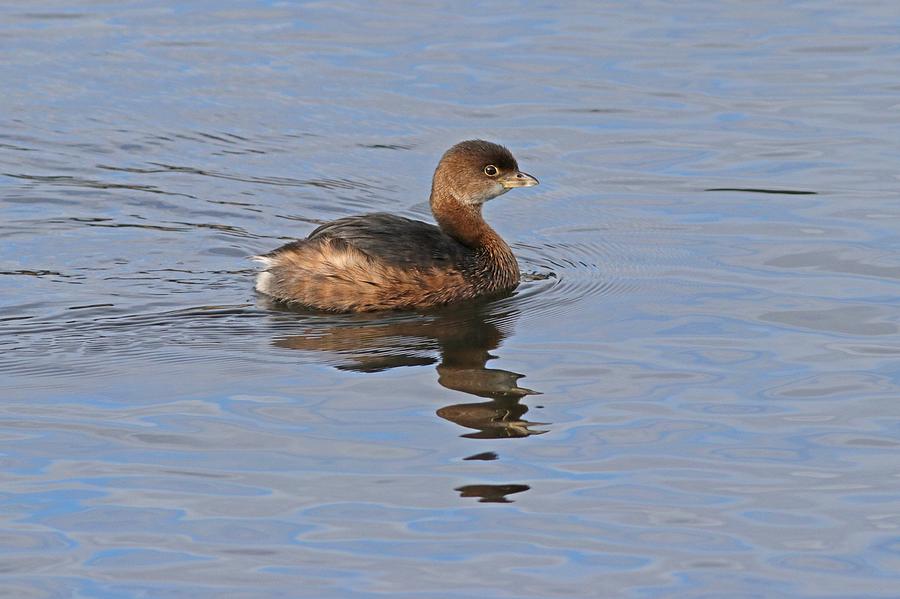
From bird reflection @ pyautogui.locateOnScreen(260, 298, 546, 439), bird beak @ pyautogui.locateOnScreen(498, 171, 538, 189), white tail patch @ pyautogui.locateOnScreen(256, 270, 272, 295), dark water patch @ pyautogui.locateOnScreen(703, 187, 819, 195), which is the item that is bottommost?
bird reflection @ pyautogui.locateOnScreen(260, 298, 546, 439)

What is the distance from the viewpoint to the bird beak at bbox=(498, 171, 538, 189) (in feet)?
36.3

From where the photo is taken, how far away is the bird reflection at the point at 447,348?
27.1ft

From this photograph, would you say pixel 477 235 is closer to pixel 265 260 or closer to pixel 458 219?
pixel 458 219

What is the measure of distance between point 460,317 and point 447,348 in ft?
2.36

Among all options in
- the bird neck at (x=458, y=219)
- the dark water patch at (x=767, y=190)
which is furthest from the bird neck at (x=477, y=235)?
the dark water patch at (x=767, y=190)

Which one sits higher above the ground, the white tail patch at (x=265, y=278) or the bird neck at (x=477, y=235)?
the bird neck at (x=477, y=235)

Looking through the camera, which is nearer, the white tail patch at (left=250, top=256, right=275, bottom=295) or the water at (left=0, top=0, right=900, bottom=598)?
the water at (left=0, top=0, right=900, bottom=598)

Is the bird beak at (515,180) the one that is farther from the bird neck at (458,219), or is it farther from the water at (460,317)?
the water at (460,317)

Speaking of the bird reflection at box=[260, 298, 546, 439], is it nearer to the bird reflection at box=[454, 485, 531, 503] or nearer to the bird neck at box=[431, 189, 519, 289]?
the bird neck at box=[431, 189, 519, 289]

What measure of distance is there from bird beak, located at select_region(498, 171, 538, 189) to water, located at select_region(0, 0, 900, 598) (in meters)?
0.62

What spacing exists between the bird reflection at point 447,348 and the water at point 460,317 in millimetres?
28

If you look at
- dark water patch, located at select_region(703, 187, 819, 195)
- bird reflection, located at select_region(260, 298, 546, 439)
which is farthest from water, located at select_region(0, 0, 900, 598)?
dark water patch, located at select_region(703, 187, 819, 195)

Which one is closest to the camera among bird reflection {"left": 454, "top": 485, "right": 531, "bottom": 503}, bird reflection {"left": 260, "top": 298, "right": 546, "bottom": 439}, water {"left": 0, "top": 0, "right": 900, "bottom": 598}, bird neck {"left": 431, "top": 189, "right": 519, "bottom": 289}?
water {"left": 0, "top": 0, "right": 900, "bottom": 598}

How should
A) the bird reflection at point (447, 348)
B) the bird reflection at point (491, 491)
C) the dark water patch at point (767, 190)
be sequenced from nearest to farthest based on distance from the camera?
the bird reflection at point (491, 491) → the bird reflection at point (447, 348) → the dark water patch at point (767, 190)
